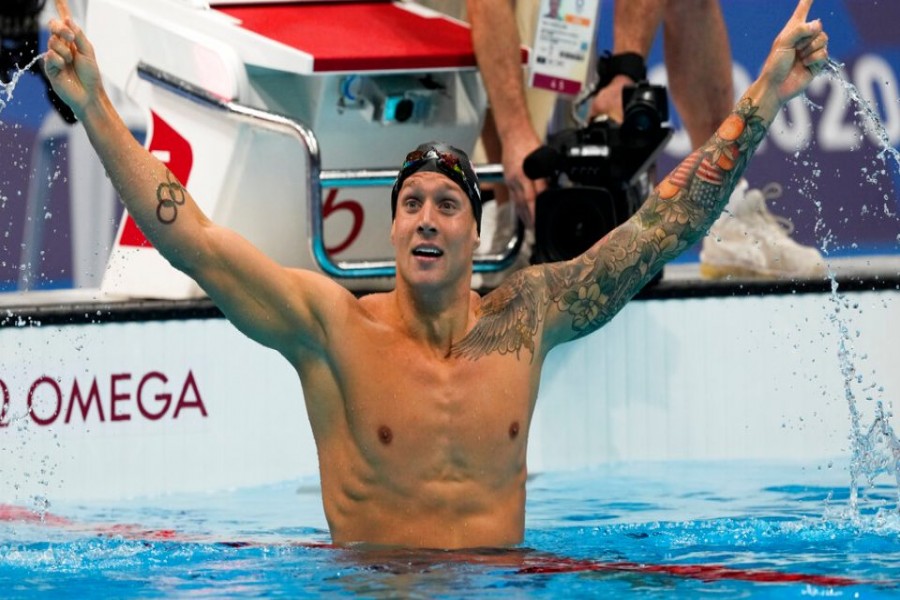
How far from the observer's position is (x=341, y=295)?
11.5 feet

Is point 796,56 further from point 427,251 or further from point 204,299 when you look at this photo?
point 204,299

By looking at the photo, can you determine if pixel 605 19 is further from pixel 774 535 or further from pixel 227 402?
pixel 774 535

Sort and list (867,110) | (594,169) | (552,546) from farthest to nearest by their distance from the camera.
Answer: (594,169) < (867,110) < (552,546)

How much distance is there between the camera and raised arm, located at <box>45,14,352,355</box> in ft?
10.00

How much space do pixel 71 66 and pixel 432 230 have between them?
78 centimetres

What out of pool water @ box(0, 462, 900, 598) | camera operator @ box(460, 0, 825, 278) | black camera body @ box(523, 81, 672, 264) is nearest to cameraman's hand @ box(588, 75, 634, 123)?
camera operator @ box(460, 0, 825, 278)

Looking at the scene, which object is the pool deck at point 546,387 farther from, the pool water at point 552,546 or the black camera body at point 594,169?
the black camera body at point 594,169

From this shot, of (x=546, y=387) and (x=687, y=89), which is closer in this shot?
(x=546, y=387)

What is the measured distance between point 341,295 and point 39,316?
1811 millimetres

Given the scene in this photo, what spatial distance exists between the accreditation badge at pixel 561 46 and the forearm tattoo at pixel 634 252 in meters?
1.68

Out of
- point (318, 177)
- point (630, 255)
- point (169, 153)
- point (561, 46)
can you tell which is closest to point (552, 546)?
point (630, 255)

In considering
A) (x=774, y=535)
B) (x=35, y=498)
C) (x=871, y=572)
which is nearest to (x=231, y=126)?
(x=35, y=498)

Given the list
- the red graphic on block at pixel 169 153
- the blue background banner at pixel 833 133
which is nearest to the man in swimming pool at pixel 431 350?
the red graphic on block at pixel 169 153

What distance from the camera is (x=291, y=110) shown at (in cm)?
552
